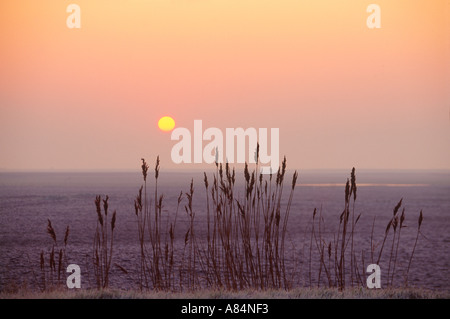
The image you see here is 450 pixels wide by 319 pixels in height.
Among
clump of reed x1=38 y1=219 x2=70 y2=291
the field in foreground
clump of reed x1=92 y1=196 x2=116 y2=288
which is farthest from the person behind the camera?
clump of reed x1=38 y1=219 x2=70 y2=291

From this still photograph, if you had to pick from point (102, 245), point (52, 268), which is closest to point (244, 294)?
point (102, 245)

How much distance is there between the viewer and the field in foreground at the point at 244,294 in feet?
9.42

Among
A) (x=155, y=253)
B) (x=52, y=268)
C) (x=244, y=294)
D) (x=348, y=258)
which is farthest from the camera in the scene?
(x=348, y=258)

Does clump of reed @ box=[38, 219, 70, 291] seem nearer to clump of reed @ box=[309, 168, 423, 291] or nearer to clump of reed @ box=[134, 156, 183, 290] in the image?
clump of reed @ box=[134, 156, 183, 290]

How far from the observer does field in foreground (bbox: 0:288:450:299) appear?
287 cm

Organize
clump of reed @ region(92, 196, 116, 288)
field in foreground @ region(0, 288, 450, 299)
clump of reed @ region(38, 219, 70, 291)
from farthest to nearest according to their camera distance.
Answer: clump of reed @ region(38, 219, 70, 291)
clump of reed @ region(92, 196, 116, 288)
field in foreground @ region(0, 288, 450, 299)

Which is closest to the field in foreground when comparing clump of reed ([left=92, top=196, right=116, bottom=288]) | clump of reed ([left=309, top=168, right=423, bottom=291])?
clump of reed ([left=309, top=168, right=423, bottom=291])

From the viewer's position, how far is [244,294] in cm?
295

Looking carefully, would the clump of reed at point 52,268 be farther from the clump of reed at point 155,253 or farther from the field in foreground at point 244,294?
the clump of reed at point 155,253

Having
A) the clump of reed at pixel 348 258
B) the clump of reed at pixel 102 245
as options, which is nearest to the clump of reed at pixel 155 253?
the clump of reed at pixel 102 245

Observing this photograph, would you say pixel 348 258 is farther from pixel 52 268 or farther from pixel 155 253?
pixel 52 268
